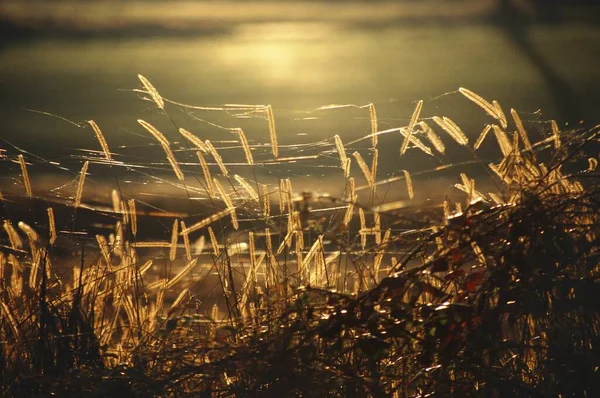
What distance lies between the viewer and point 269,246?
359cm

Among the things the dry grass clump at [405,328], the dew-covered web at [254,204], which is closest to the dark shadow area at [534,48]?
the dew-covered web at [254,204]

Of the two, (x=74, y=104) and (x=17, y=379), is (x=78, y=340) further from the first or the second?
(x=74, y=104)

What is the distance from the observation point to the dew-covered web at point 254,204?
11.5 ft

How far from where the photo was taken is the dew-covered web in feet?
11.5

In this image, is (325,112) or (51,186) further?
(325,112)

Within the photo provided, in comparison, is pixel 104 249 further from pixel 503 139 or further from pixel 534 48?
pixel 534 48

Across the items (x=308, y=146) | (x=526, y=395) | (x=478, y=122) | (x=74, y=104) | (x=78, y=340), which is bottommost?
(x=526, y=395)

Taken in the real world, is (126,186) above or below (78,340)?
above

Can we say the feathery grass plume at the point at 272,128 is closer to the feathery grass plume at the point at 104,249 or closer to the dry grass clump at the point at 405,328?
the dry grass clump at the point at 405,328

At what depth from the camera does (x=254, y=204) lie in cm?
381

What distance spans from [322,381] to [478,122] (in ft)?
16.1

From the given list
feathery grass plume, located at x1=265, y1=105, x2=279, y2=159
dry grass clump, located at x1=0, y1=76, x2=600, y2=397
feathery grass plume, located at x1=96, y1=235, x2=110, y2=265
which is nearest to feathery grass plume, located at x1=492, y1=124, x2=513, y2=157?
dry grass clump, located at x1=0, y1=76, x2=600, y2=397

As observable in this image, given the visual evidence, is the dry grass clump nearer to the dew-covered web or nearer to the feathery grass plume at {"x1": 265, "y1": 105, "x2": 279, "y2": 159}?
the dew-covered web

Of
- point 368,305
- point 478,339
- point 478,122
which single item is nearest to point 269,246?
point 368,305
